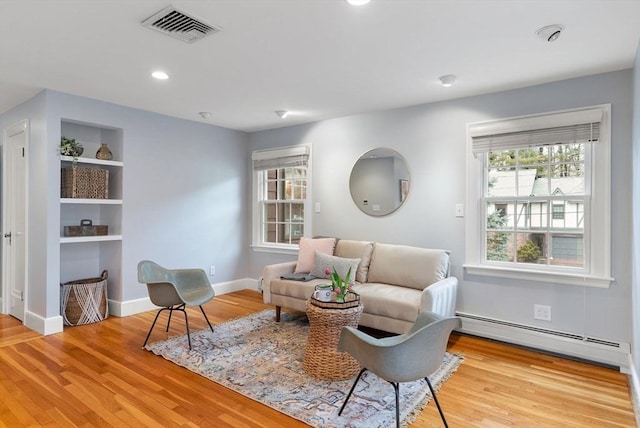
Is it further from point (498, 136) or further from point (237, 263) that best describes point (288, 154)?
point (498, 136)

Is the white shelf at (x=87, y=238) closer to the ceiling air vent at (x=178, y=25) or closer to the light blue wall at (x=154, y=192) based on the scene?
the light blue wall at (x=154, y=192)

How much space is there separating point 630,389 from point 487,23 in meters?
2.63

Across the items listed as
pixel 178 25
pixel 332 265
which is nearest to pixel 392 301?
pixel 332 265

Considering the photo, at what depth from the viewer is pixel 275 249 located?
5250 millimetres

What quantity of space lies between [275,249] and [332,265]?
5.02ft

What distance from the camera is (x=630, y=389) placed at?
2.56 m

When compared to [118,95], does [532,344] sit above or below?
below

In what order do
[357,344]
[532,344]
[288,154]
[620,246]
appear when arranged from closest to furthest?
[357,344] → [620,246] → [532,344] → [288,154]

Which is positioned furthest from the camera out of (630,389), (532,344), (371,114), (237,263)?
(237,263)

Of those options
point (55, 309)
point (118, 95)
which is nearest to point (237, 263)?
point (55, 309)

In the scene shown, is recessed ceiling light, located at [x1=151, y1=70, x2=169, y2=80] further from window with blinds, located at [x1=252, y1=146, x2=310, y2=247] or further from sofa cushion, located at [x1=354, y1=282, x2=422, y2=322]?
sofa cushion, located at [x1=354, y1=282, x2=422, y2=322]

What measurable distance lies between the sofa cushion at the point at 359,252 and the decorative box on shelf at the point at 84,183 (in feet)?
8.82

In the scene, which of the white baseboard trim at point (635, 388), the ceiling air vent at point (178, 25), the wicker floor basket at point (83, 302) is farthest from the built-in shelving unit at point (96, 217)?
the white baseboard trim at point (635, 388)

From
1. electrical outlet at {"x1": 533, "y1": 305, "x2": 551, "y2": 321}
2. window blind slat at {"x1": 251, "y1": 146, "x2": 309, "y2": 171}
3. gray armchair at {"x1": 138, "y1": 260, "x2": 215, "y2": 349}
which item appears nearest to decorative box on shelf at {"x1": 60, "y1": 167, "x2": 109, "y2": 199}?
gray armchair at {"x1": 138, "y1": 260, "x2": 215, "y2": 349}
